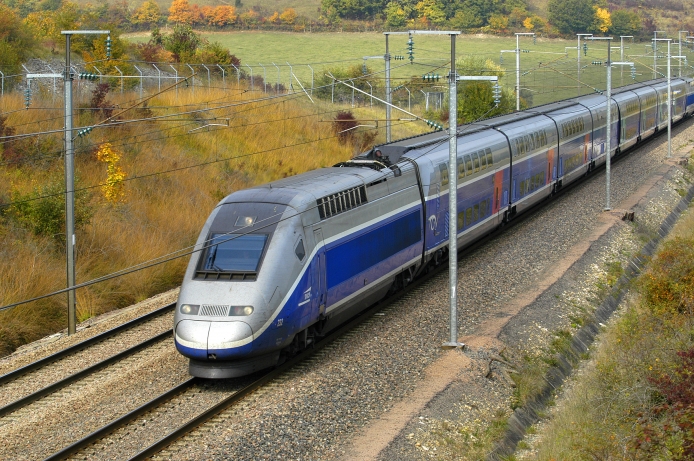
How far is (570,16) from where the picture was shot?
120 metres

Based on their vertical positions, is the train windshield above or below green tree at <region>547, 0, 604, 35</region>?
below

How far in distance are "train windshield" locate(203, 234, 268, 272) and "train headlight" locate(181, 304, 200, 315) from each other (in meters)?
0.83

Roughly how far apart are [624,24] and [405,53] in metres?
50.1

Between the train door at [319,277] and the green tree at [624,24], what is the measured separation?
11643 cm

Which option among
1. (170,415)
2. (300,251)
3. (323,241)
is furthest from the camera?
(323,241)

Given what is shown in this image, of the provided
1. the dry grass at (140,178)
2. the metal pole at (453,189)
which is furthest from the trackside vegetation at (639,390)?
the dry grass at (140,178)

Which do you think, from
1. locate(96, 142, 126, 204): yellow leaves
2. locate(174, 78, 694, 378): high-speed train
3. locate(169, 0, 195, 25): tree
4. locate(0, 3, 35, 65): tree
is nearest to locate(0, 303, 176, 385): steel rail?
locate(174, 78, 694, 378): high-speed train

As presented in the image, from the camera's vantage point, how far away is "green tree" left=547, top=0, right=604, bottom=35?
392 feet

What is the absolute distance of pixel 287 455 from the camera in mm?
12469

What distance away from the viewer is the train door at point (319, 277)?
52.5 feet

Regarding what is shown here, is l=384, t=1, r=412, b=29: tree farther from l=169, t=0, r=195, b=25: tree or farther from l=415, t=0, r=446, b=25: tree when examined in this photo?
l=169, t=0, r=195, b=25: tree

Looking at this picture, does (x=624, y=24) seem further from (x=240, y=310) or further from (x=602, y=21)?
(x=240, y=310)

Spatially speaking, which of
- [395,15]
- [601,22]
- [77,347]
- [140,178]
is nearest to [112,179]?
[140,178]

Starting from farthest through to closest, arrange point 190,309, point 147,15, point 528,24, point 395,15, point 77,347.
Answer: point 528,24, point 395,15, point 147,15, point 77,347, point 190,309
